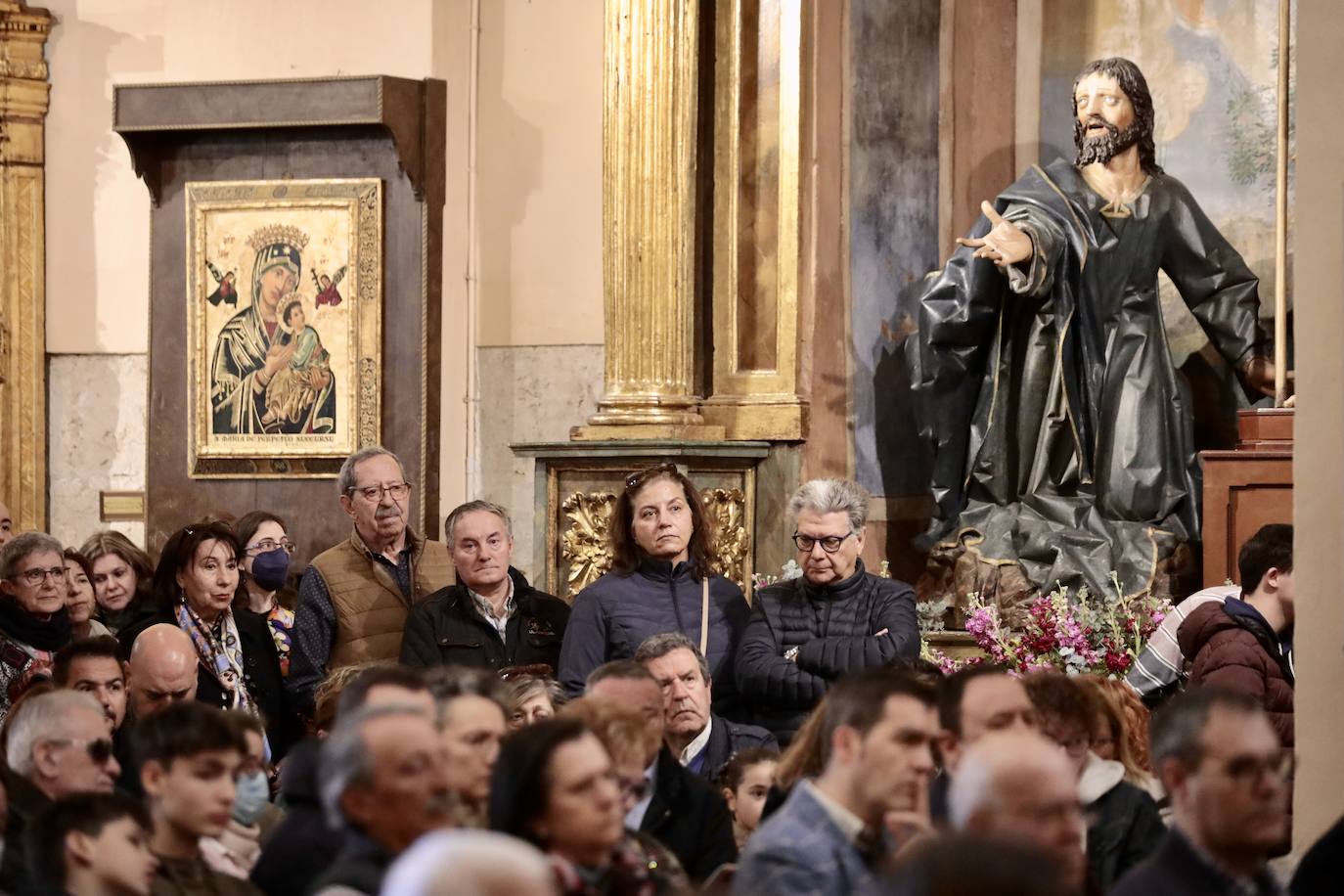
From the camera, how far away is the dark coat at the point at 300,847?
3879mm

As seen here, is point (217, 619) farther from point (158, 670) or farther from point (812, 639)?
point (812, 639)

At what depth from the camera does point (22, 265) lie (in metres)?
9.59

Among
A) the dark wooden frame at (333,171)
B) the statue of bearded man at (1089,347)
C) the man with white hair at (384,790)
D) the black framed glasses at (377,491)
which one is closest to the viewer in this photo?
the man with white hair at (384,790)

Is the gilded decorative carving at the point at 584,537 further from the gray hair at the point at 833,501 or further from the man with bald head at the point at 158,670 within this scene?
the man with bald head at the point at 158,670

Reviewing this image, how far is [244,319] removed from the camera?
→ 9.11 meters

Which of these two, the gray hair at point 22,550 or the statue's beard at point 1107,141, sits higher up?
the statue's beard at point 1107,141

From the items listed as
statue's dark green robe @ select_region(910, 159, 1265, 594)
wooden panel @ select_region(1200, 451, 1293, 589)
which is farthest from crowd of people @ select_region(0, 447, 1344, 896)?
statue's dark green robe @ select_region(910, 159, 1265, 594)

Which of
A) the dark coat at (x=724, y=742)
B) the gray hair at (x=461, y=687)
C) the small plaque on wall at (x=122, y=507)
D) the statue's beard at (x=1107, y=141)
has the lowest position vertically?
the dark coat at (x=724, y=742)

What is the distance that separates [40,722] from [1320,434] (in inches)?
113

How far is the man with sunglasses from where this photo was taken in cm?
334

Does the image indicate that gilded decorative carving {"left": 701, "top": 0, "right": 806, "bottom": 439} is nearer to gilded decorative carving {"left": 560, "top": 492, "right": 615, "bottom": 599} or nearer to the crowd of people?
gilded decorative carving {"left": 560, "top": 492, "right": 615, "bottom": 599}

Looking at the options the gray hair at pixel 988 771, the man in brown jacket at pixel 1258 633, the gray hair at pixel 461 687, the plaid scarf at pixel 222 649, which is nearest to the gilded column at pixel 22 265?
the plaid scarf at pixel 222 649

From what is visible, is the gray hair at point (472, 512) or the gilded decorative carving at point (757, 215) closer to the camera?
the gray hair at point (472, 512)

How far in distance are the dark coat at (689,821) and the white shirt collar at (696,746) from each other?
877 mm
